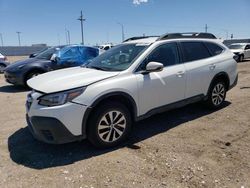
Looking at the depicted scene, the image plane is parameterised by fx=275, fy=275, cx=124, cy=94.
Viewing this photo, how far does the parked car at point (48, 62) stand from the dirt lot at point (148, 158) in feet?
14.1

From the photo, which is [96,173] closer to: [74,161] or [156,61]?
[74,161]

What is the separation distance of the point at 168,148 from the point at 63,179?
1680mm

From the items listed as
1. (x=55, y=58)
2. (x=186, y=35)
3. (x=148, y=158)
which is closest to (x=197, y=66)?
(x=186, y=35)

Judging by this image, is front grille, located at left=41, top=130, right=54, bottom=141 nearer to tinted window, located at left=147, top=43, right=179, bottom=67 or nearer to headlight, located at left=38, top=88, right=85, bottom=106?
headlight, located at left=38, top=88, right=85, bottom=106

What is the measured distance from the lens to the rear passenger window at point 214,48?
20.1 feet

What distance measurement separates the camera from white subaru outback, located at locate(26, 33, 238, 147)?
12.8ft

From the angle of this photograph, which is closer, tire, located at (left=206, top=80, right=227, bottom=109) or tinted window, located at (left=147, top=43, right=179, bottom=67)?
tinted window, located at (left=147, top=43, right=179, bottom=67)

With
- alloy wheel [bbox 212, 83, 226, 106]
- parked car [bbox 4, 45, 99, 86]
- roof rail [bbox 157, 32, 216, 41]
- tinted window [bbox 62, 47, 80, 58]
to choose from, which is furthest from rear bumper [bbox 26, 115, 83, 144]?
tinted window [bbox 62, 47, 80, 58]

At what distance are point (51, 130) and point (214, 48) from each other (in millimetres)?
4196

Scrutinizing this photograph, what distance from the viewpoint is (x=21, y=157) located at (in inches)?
164

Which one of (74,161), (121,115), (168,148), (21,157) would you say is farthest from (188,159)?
(21,157)

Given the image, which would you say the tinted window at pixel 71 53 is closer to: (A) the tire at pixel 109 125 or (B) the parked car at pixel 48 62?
(B) the parked car at pixel 48 62

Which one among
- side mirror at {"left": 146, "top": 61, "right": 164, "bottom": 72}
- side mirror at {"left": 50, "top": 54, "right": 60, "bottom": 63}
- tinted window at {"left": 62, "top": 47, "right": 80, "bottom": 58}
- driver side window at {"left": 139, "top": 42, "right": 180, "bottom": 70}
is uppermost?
driver side window at {"left": 139, "top": 42, "right": 180, "bottom": 70}

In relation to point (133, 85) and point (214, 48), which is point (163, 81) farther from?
point (214, 48)
